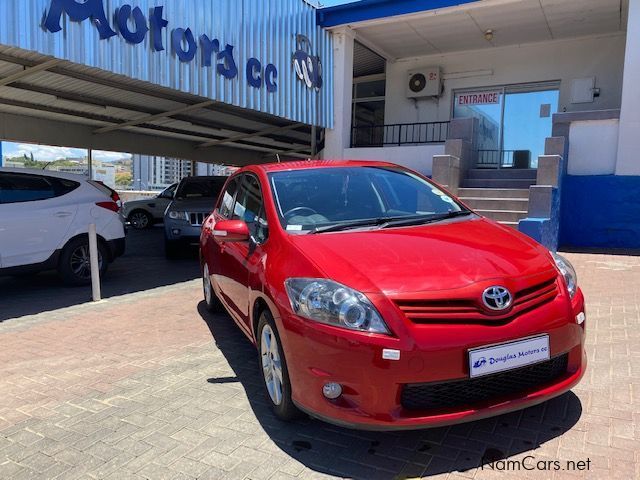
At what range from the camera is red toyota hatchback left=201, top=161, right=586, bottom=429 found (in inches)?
94.6

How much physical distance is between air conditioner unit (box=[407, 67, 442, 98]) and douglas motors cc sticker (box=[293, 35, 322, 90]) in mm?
3524

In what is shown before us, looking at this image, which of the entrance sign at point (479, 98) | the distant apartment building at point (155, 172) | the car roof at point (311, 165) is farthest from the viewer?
the distant apartment building at point (155, 172)

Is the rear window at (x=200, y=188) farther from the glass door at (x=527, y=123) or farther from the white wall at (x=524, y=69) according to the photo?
the glass door at (x=527, y=123)

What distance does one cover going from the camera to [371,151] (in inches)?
466

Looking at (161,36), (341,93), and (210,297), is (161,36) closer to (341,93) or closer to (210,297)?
(210,297)

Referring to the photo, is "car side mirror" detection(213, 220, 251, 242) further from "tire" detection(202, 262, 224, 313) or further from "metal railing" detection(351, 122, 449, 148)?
"metal railing" detection(351, 122, 449, 148)

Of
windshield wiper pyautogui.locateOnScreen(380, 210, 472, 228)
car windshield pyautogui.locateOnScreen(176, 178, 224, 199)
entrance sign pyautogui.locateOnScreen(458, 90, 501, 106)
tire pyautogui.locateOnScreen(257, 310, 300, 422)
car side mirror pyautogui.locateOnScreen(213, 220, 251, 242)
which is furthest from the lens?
entrance sign pyautogui.locateOnScreen(458, 90, 501, 106)

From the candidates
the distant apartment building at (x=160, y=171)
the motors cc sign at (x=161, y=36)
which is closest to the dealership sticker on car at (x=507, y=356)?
the motors cc sign at (x=161, y=36)

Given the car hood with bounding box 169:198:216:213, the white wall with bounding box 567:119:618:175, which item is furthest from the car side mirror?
the white wall with bounding box 567:119:618:175

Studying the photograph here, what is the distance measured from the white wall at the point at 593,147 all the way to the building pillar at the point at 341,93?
4779mm

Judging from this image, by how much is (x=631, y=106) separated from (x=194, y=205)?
806 centimetres

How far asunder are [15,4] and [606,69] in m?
11.7

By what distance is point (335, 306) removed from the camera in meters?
2.54

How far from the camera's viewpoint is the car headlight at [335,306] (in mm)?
2457
